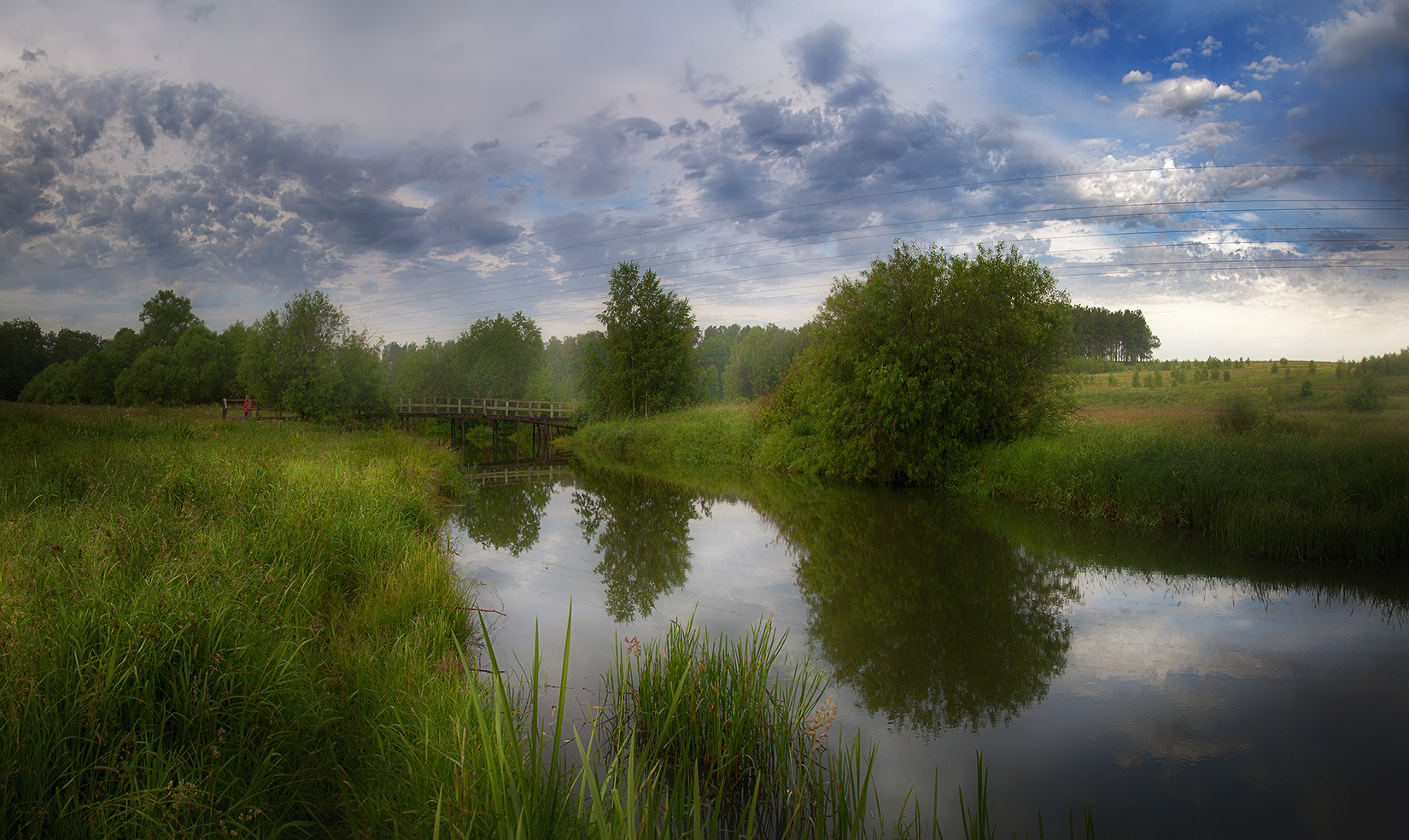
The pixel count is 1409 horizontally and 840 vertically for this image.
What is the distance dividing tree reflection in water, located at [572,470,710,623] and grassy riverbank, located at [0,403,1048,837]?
2202mm

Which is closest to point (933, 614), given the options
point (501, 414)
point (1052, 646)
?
point (1052, 646)

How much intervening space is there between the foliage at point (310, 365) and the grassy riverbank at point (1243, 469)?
78.6 ft

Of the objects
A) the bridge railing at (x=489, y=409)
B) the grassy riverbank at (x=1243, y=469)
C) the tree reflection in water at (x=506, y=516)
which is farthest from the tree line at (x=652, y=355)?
the tree reflection in water at (x=506, y=516)

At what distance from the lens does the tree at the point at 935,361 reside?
1633 centimetres

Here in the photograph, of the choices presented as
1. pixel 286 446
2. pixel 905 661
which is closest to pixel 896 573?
pixel 905 661

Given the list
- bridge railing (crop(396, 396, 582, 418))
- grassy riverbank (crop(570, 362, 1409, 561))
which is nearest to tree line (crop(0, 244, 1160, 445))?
grassy riverbank (crop(570, 362, 1409, 561))

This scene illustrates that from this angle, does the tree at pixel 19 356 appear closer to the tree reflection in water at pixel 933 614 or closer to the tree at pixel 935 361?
the tree reflection in water at pixel 933 614

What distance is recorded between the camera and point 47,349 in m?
18.7

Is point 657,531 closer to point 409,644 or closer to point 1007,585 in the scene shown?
point 1007,585

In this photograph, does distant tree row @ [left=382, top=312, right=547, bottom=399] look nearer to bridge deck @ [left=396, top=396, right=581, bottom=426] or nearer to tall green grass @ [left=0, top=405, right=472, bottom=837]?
bridge deck @ [left=396, top=396, right=581, bottom=426]

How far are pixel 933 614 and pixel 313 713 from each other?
6060mm

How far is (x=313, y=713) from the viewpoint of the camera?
3619mm

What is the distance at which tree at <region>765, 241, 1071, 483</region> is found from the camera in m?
16.3

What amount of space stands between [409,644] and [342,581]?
2.05 metres
